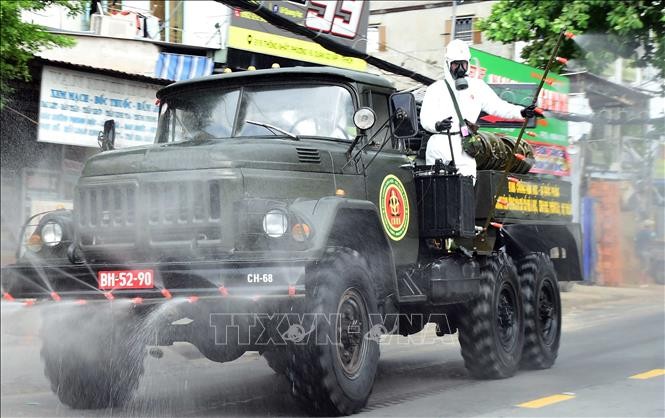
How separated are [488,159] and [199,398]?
3.59 meters

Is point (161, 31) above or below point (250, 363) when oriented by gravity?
above

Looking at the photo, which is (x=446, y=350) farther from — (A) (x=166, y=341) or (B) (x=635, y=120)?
(A) (x=166, y=341)

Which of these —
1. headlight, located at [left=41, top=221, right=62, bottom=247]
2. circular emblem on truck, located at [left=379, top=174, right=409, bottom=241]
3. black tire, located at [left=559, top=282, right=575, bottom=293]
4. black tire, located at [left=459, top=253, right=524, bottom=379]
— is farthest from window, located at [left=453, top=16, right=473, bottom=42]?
headlight, located at [left=41, top=221, right=62, bottom=247]

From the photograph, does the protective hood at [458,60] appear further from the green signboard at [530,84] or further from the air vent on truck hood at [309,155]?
the green signboard at [530,84]

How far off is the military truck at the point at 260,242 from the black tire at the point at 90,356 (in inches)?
0.6

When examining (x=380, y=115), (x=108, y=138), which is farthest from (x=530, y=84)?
(x=108, y=138)

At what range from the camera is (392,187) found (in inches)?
312

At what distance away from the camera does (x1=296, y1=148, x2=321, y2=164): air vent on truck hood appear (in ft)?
23.2

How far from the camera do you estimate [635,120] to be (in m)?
12.8

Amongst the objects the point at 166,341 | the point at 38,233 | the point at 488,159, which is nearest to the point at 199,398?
the point at 166,341

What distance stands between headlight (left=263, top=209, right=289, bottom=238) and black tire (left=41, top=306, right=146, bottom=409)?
116 centimetres

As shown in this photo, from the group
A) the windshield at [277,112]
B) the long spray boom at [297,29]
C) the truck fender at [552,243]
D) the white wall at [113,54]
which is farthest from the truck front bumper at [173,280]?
the white wall at [113,54]

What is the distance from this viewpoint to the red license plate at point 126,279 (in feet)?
20.7

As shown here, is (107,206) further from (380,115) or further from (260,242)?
(380,115)
